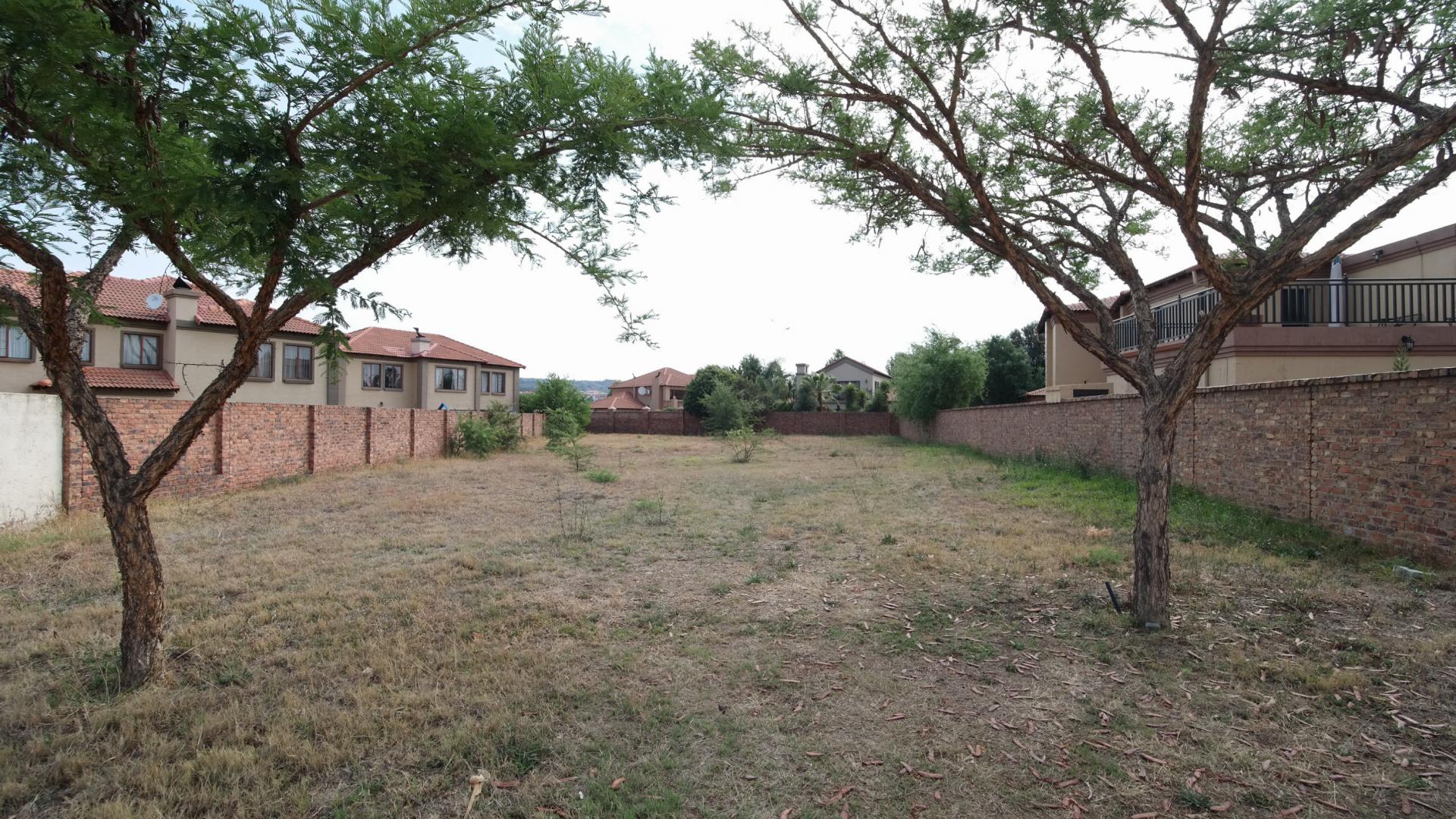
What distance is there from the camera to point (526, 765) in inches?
115

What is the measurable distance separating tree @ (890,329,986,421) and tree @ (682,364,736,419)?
11260mm

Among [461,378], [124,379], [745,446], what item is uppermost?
[461,378]

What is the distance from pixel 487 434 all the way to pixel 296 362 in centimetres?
828

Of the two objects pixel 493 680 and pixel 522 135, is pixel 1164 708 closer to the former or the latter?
pixel 493 680

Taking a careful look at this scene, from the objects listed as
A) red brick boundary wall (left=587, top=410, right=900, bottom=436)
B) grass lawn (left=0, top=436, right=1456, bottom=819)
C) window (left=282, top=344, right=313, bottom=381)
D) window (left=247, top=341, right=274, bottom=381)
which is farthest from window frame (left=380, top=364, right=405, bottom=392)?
grass lawn (left=0, top=436, right=1456, bottom=819)

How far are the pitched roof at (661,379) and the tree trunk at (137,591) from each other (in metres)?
52.7

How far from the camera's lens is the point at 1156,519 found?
4.51 metres

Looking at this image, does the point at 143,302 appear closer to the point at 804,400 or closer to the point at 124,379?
the point at 124,379

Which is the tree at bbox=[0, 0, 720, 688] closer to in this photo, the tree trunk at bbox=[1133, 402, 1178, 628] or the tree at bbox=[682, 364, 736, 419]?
the tree trunk at bbox=[1133, 402, 1178, 628]

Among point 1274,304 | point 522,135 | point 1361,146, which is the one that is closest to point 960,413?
point 1274,304

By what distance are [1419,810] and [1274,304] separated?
42.8 feet

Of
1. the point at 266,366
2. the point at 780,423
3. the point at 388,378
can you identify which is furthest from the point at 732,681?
the point at 780,423

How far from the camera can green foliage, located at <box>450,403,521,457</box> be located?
19547mm

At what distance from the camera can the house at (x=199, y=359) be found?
58.3 ft
